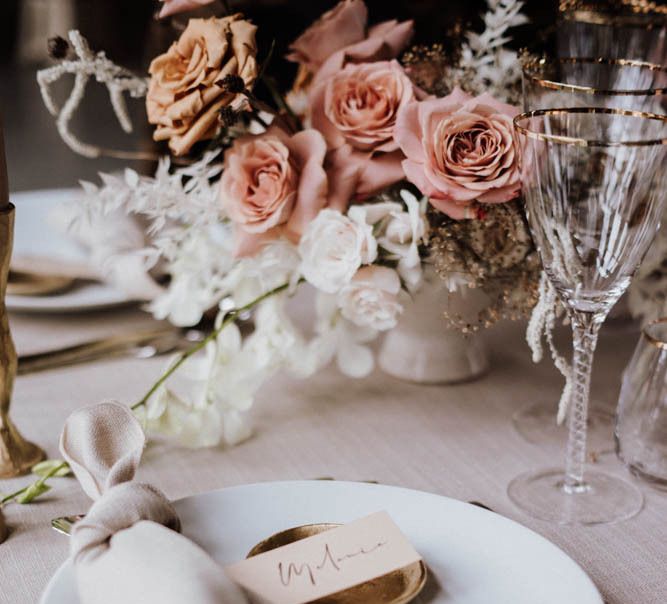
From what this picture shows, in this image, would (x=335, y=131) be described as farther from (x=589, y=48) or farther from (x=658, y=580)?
(x=658, y=580)

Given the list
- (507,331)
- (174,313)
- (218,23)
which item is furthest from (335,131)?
(507,331)

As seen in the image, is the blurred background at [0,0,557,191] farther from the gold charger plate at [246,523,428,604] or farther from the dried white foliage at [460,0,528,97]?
the gold charger plate at [246,523,428,604]

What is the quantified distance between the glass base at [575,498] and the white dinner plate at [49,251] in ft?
1.73

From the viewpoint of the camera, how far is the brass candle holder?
657 mm

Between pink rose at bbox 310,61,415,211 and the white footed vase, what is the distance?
152 millimetres

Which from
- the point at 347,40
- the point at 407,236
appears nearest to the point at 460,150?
the point at 407,236

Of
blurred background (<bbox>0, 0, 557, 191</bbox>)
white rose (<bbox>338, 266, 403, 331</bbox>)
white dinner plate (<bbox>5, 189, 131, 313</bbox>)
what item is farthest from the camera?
blurred background (<bbox>0, 0, 557, 191</bbox>)

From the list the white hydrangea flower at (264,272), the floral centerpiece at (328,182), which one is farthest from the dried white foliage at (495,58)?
the white hydrangea flower at (264,272)

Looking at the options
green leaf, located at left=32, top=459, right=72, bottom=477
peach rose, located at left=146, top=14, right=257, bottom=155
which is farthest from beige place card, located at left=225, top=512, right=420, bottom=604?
peach rose, located at left=146, top=14, right=257, bottom=155

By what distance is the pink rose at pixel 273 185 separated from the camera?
741 mm

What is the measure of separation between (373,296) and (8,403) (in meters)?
0.31

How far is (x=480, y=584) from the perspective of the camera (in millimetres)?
512

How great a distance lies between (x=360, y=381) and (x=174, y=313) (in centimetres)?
20

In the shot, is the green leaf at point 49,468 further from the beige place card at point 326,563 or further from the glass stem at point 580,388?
the glass stem at point 580,388
